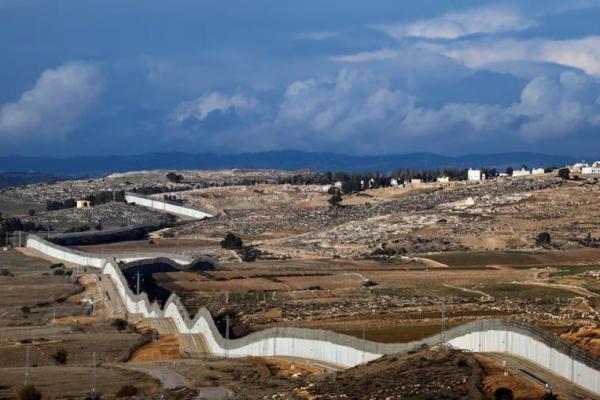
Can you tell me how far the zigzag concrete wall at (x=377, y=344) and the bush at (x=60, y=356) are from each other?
674 cm

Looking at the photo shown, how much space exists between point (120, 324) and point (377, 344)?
2802 centimetres

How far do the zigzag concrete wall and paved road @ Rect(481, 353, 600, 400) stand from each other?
0.70 feet

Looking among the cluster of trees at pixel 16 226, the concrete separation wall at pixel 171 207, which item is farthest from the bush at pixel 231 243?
the concrete separation wall at pixel 171 207

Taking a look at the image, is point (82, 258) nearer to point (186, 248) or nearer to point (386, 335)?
point (186, 248)

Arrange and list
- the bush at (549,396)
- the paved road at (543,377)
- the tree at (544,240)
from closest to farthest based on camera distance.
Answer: the bush at (549,396) < the paved road at (543,377) < the tree at (544,240)

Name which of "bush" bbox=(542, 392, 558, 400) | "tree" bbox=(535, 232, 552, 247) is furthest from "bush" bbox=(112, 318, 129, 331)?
"tree" bbox=(535, 232, 552, 247)

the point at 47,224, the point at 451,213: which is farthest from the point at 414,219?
the point at 47,224

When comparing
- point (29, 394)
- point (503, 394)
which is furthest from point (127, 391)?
point (503, 394)

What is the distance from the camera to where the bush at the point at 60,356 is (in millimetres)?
57975

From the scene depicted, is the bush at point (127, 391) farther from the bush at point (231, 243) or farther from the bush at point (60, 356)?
the bush at point (231, 243)

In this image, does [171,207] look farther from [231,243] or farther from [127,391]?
[127,391]

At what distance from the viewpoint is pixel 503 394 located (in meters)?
34.1

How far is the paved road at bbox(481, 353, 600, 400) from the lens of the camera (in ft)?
112

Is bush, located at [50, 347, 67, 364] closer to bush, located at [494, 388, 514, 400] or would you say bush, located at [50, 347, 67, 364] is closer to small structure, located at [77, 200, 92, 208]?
bush, located at [494, 388, 514, 400]
